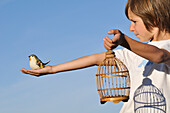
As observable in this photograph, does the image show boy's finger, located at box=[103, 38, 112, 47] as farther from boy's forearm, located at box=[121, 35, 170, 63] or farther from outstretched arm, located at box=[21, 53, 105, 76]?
outstretched arm, located at box=[21, 53, 105, 76]

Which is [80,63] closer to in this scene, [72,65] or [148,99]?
[72,65]

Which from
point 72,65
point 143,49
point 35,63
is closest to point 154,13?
point 143,49

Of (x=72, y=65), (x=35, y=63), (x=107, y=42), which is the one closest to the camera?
(x=107, y=42)

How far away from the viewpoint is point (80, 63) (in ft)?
11.6

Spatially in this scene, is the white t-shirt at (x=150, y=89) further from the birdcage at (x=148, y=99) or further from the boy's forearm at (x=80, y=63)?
the boy's forearm at (x=80, y=63)

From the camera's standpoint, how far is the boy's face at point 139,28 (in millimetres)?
3619

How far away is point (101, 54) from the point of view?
142 inches

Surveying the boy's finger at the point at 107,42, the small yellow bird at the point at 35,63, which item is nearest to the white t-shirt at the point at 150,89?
the boy's finger at the point at 107,42

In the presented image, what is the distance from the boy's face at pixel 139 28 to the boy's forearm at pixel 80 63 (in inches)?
19.0

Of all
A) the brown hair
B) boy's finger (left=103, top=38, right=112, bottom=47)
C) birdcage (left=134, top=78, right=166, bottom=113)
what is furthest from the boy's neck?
boy's finger (left=103, top=38, right=112, bottom=47)

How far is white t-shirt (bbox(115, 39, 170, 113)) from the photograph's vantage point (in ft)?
11.5

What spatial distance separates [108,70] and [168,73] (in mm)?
695

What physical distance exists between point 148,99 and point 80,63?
851 mm

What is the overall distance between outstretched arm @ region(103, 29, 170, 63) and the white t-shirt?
474 mm
